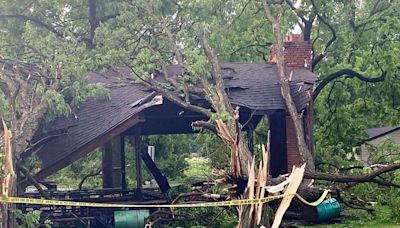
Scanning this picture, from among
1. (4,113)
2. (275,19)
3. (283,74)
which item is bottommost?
(4,113)

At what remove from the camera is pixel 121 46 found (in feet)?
48.0

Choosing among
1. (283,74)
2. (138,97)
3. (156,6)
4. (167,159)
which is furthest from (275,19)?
(167,159)

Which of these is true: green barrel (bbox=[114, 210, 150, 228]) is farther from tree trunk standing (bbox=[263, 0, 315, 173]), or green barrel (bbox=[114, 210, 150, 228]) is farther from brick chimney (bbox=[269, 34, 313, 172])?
brick chimney (bbox=[269, 34, 313, 172])

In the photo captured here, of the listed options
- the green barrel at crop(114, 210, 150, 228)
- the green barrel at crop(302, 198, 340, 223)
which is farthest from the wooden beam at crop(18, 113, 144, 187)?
the green barrel at crop(302, 198, 340, 223)

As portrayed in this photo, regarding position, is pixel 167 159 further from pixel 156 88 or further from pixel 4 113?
pixel 4 113

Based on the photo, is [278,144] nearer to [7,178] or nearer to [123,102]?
[123,102]

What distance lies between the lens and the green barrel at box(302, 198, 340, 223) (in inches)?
510

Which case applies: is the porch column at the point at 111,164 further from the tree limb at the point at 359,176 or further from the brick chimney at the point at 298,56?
the tree limb at the point at 359,176

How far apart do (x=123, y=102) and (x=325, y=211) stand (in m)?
4.74

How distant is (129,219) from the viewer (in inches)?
484

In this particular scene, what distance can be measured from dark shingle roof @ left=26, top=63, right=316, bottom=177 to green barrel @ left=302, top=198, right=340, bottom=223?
7.85ft

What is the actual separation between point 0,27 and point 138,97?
470cm

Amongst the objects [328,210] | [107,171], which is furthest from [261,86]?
[107,171]

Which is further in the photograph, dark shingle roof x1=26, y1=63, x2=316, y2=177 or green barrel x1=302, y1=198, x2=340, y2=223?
green barrel x1=302, y1=198, x2=340, y2=223
